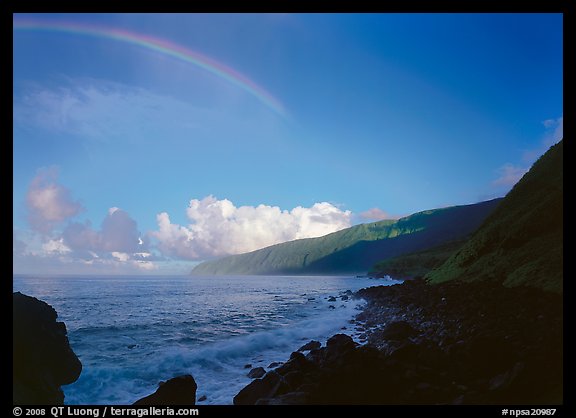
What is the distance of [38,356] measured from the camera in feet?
39.1

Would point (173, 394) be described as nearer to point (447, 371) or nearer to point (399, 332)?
point (447, 371)

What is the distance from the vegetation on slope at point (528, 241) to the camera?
21.2 m

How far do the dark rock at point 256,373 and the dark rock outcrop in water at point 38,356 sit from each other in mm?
8486

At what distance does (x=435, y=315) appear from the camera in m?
21.9

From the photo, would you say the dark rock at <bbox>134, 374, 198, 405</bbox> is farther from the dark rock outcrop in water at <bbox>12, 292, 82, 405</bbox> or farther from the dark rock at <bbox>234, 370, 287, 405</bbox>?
the dark rock outcrop in water at <bbox>12, 292, 82, 405</bbox>

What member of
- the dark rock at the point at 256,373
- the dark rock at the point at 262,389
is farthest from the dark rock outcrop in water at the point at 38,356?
the dark rock at the point at 256,373

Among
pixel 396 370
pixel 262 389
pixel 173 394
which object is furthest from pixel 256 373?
pixel 396 370
